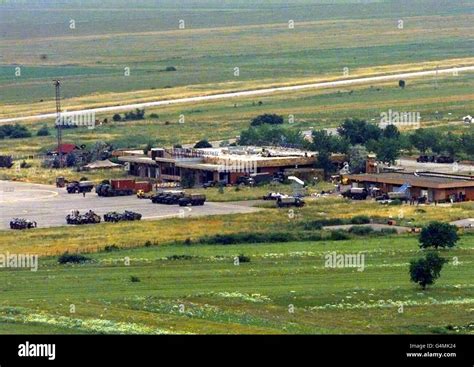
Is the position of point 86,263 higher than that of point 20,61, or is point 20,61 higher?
point 20,61

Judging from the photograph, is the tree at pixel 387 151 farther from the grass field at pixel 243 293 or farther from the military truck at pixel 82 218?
the grass field at pixel 243 293

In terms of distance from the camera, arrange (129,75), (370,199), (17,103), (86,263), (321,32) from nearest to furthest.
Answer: (86,263), (370,199), (17,103), (129,75), (321,32)

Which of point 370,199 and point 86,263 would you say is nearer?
point 86,263

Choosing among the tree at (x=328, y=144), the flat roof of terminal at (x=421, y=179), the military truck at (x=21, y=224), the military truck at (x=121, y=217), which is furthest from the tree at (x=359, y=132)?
the military truck at (x=21, y=224)

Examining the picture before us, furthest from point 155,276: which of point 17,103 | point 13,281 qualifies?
point 17,103

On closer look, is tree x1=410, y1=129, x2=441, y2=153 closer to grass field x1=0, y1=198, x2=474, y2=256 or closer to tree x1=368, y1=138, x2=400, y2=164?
tree x1=368, y1=138, x2=400, y2=164

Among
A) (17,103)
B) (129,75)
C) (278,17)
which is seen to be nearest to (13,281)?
(17,103)

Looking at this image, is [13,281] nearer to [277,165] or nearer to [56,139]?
[277,165]
